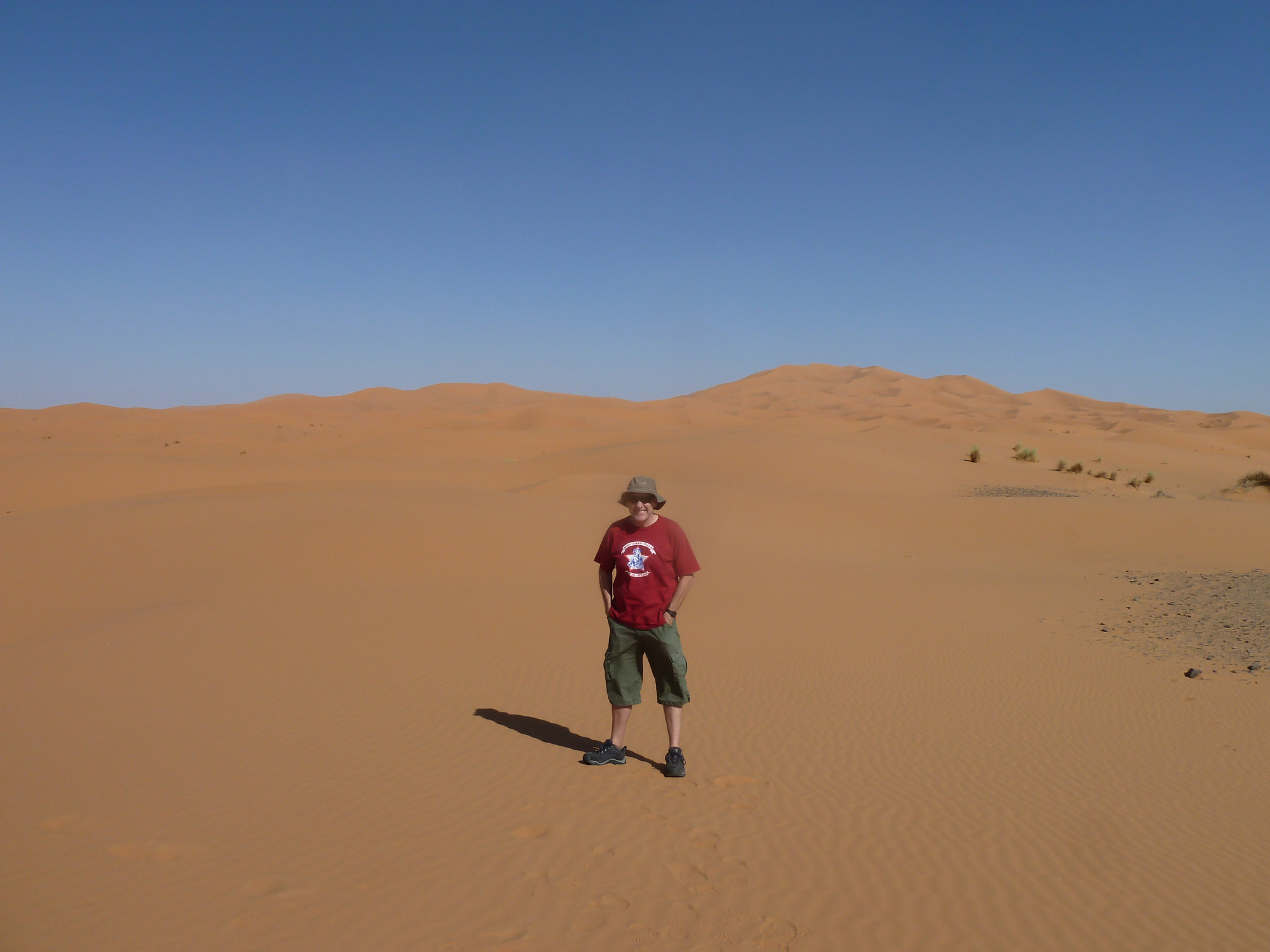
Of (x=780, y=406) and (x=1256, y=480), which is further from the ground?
(x=780, y=406)

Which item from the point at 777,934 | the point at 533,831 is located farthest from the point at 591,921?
the point at 533,831

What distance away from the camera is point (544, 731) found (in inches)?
242

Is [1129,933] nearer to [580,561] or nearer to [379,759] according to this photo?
[379,759]

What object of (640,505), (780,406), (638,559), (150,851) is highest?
(780,406)

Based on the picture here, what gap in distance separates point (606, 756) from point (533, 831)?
1.04 meters

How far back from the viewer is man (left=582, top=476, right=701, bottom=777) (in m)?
5.02

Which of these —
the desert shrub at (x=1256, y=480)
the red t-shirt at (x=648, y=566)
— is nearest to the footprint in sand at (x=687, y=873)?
the red t-shirt at (x=648, y=566)

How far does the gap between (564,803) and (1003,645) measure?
655cm

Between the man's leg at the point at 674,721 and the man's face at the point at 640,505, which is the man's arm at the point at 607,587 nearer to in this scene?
the man's face at the point at 640,505

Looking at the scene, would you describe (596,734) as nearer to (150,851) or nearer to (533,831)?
(533,831)

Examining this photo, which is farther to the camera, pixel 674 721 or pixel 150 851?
pixel 674 721

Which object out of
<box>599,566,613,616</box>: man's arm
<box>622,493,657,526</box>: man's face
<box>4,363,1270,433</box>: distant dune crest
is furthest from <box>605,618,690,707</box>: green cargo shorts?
<box>4,363,1270,433</box>: distant dune crest

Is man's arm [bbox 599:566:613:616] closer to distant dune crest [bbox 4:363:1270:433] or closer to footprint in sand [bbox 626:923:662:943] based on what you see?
footprint in sand [bbox 626:923:662:943]

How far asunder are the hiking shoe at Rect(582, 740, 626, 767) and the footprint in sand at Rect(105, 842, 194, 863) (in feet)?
7.95
